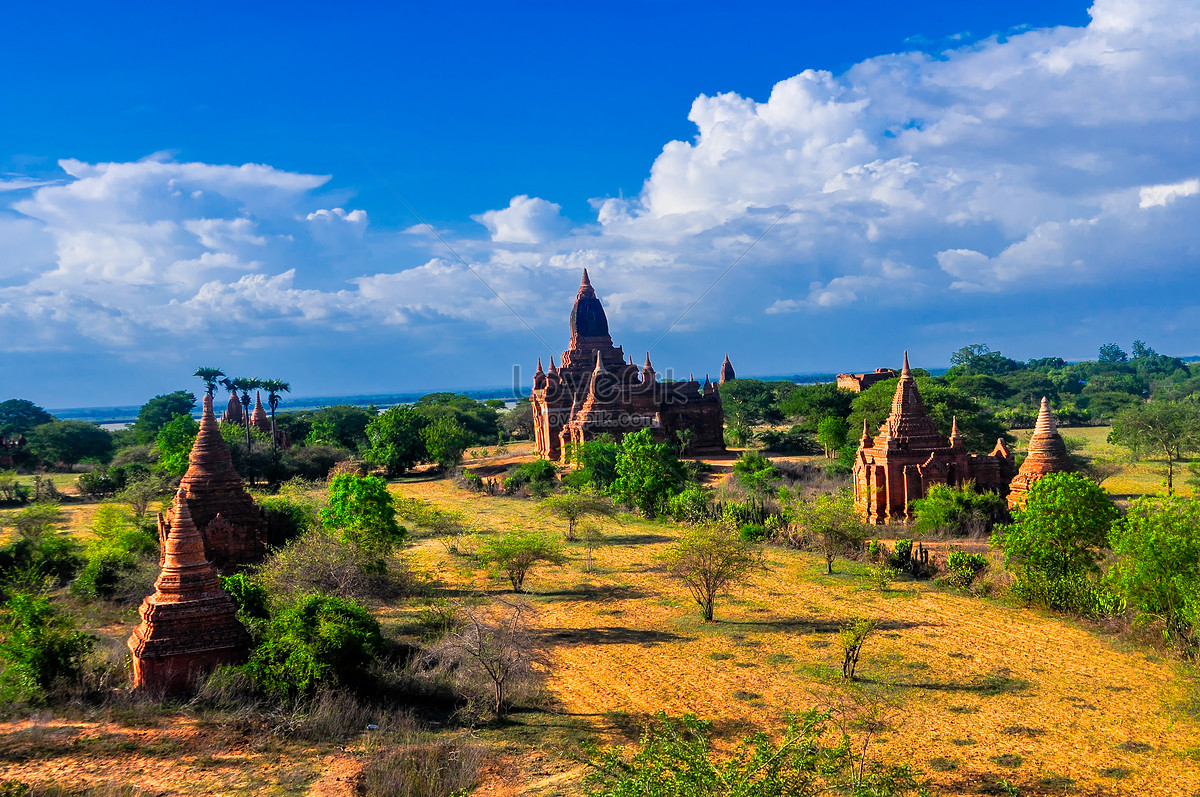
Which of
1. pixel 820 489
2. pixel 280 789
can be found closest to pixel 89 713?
pixel 280 789

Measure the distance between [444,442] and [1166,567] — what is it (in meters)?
42.6

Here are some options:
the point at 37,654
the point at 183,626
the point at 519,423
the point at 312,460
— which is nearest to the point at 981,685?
the point at 183,626

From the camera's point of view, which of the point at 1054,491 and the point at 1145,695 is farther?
the point at 1054,491

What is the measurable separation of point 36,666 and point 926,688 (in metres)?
16.2

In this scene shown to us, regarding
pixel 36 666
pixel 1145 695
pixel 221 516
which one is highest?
pixel 221 516

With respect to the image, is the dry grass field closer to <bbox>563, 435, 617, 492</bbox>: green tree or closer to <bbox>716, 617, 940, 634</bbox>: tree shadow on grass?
<bbox>716, 617, 940, 634</bbox>: tree shadow on grass

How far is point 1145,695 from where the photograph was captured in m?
13.9

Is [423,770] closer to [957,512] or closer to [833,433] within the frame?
[957,512]

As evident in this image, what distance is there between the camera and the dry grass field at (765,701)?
428 inches

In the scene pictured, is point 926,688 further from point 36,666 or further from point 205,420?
point 205,420

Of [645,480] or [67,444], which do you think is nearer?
[645,480]

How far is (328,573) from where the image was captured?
63.7 ft

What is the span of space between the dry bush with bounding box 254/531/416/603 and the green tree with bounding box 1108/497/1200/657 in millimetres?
17221

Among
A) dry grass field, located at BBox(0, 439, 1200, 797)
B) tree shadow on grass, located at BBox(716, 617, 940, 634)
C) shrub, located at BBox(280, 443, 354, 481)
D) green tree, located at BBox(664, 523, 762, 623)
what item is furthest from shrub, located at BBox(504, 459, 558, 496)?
tree shadow on grass, located at BBox(716, 617, 940, 634)
